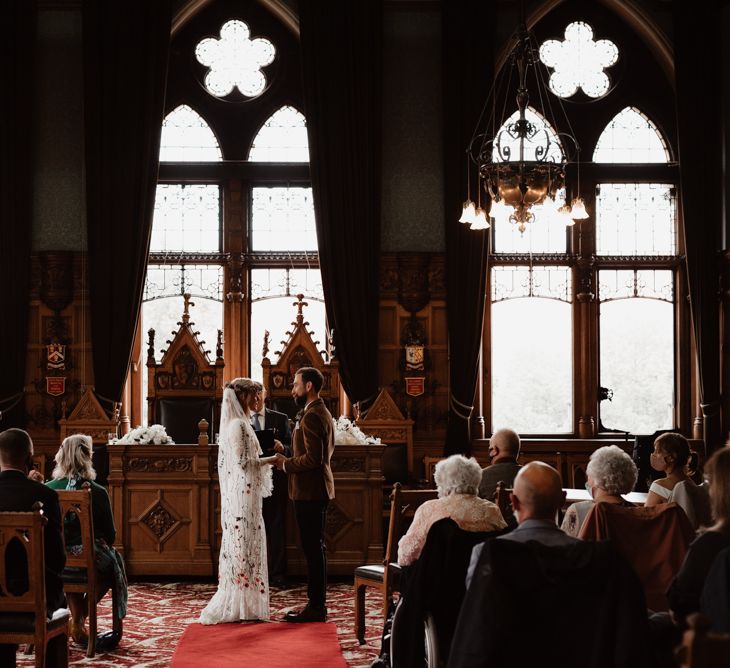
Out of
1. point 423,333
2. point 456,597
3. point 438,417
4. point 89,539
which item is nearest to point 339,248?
point 423,333

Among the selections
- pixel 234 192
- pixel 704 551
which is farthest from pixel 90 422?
pixel 704 551

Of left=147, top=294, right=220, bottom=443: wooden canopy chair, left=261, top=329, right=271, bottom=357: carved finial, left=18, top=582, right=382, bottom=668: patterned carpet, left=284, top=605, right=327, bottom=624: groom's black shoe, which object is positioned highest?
left=261, top=329, right=271, bottom=357: carved finial

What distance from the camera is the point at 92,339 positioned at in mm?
10828

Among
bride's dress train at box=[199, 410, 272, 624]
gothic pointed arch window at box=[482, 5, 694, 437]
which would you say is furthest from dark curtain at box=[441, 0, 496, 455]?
bride's dress train at box=[199, 410, 272, 624]

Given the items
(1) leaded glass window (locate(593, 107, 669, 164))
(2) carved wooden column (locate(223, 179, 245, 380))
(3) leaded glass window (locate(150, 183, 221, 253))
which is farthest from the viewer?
(1) leaded glass window (locate(593, 107, 669, 164))

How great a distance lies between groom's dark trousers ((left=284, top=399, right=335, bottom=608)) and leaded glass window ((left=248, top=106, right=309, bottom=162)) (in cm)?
553

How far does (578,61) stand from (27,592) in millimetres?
9372

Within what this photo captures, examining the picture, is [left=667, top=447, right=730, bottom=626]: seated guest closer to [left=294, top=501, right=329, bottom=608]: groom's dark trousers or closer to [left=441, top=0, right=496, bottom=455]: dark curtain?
[left=294, top=501, right=329, bottom=608]: groom's dark trousers

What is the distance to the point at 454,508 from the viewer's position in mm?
4781

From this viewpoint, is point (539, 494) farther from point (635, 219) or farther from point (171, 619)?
point (635, 219)

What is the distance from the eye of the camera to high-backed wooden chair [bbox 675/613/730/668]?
83.7 inches

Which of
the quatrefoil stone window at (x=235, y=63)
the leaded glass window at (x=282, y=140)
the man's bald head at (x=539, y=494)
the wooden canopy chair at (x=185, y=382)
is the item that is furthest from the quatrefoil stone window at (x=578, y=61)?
the man's bald head at (x=539, y=494)

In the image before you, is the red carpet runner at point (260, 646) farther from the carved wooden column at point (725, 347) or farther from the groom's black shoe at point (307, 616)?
the carved wooden column at point (725, 347)

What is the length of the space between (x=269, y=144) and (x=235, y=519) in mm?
6030
